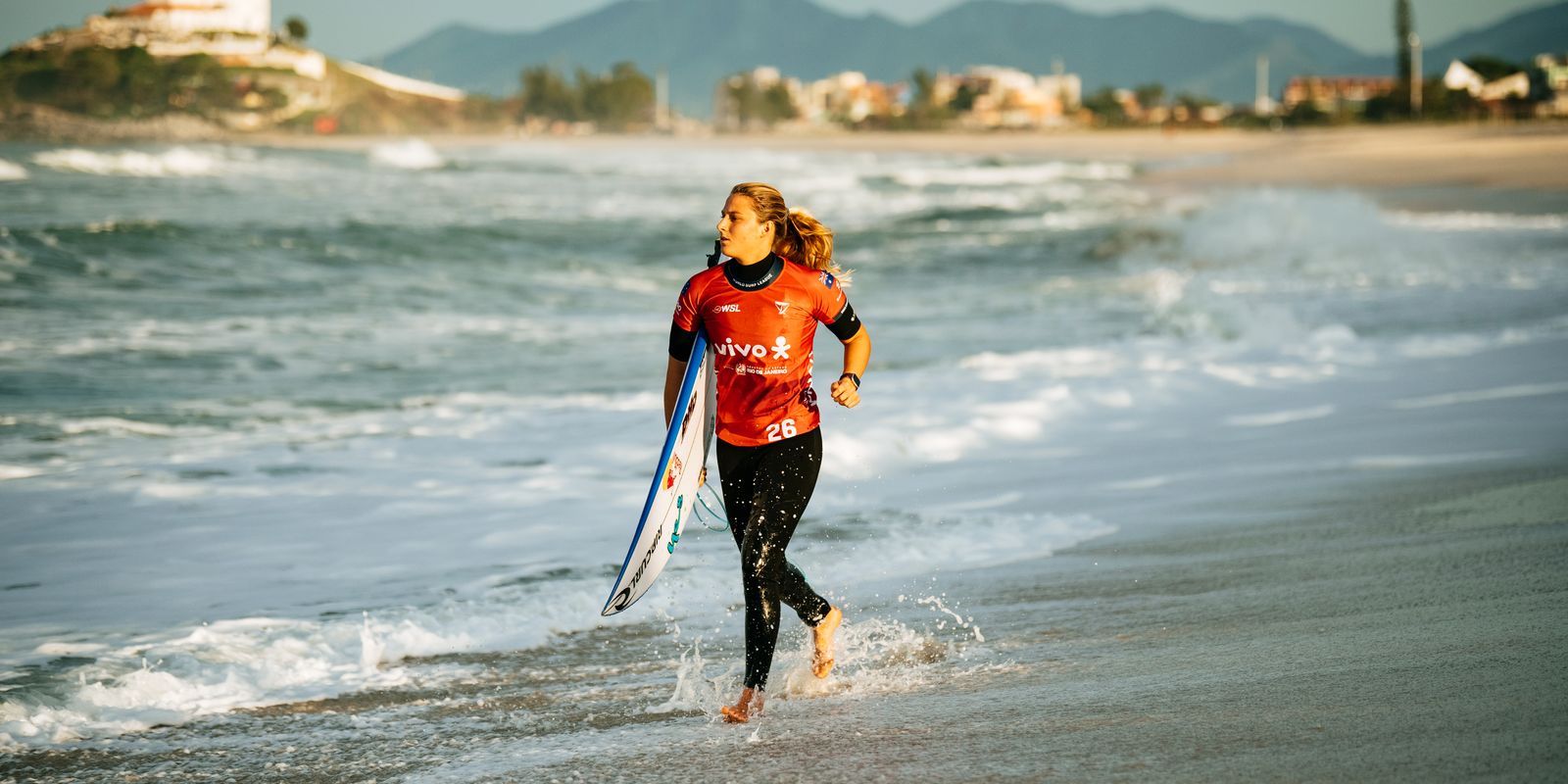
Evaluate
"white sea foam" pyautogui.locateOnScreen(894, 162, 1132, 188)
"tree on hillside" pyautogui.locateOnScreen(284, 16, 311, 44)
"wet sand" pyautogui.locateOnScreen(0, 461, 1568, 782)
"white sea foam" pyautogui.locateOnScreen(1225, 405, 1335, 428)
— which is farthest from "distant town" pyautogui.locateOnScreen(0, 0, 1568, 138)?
"wet sand" pyautogui.locateOnScreen(0, 461, 1568, 782)

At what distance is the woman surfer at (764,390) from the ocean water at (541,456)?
39cm

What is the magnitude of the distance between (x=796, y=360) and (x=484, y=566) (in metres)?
2.64

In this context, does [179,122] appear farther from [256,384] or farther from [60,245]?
[256,384]

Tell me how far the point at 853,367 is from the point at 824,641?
2.88 feet

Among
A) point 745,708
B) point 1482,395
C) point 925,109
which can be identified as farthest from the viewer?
point 925,109

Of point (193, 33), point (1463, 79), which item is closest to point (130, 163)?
point (193, 33)

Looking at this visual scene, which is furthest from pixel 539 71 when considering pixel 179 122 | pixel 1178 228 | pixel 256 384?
pixel 256 384

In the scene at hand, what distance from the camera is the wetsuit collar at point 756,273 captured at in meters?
4.15

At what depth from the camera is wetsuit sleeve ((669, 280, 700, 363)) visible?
4.23 meters

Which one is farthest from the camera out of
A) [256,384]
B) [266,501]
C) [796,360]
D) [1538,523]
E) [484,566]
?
[256,384]

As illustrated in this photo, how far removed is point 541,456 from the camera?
8719mm

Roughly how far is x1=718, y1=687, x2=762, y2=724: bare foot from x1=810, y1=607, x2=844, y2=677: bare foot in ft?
1.08

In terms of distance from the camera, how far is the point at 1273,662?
4.25 m

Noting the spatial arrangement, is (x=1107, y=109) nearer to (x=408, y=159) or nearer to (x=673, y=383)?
(x=408, y=159)
